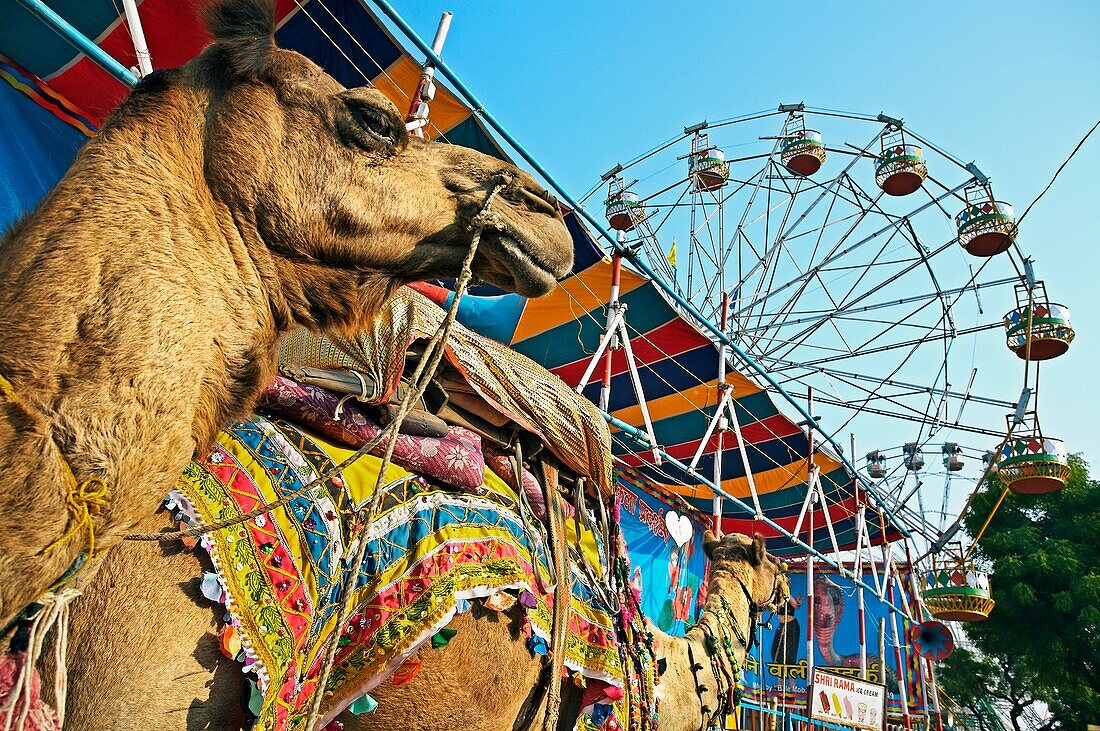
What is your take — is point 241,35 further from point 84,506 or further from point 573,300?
point 573,300

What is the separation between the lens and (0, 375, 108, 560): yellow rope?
1118 millimetres

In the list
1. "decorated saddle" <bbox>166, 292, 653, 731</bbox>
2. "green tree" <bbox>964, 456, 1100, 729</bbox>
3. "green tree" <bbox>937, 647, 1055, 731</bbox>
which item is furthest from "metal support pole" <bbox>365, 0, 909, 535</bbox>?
"green tree" <bbox>937, 647, 1055, 731</bbox>

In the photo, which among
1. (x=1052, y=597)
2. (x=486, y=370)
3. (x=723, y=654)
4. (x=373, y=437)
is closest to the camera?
(x=373, y=437)

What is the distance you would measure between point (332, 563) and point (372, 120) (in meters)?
1.13

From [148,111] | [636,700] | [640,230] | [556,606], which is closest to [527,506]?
[556,606]

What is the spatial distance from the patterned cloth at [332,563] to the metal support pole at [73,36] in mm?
1553

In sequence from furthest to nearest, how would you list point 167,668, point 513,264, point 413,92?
1. point 413,92
2. point 513,264
3. point 167,668

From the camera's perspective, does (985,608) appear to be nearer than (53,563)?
No

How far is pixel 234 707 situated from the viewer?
1710mm

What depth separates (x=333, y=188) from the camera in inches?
66.6

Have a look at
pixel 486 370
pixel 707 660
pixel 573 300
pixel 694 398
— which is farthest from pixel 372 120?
pixel 694 398

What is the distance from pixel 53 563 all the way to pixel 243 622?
0.66 metres

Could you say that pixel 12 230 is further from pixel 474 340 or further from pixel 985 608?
pixel 985 608

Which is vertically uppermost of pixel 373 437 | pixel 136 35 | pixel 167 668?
pixel 136 35
